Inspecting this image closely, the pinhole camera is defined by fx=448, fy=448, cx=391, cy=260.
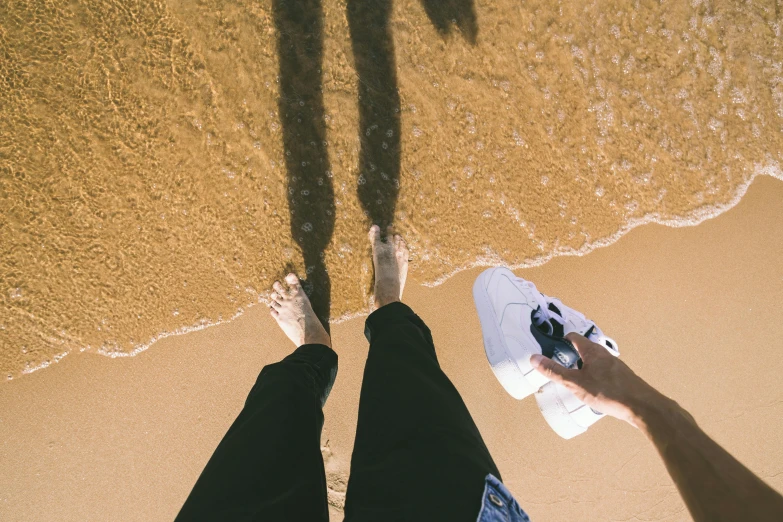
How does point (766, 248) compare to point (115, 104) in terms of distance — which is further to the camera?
point (766, 248)

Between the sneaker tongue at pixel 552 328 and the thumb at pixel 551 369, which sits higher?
the sneaker tongue at pixel 552 328

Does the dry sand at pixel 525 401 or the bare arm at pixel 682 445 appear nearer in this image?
the bare arm at pixel 682 445

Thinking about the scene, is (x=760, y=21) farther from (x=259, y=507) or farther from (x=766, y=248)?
(x=259, y=507)

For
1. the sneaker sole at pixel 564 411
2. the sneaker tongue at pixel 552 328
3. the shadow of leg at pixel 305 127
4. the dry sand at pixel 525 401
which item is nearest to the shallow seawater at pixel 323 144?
the shadow of leg at pixel 305 127

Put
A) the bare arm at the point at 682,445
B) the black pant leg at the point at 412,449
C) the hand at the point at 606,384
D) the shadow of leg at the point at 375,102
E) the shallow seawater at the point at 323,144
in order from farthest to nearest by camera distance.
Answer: the shadow of leg at the point at 375,102, the shallow seawater at the point at 323,144, the hand at the point at 606,384, the black pant leg at the point at 412,449, the bare arm at the point at 682,445

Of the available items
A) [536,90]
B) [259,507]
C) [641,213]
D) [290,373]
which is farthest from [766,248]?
[259,507]

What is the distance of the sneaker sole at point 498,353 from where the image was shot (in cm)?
213

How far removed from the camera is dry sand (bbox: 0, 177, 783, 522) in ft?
7.35

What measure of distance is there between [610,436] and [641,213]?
123 cm

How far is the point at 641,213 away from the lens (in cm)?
244

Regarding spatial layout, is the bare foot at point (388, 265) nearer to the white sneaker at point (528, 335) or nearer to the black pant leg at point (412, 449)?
the white sneaker at point (528, 335)

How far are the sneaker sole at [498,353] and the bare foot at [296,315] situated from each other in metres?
0.79

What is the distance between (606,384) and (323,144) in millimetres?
1673

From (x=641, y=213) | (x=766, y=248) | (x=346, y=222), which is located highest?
(x=346, y=222)
